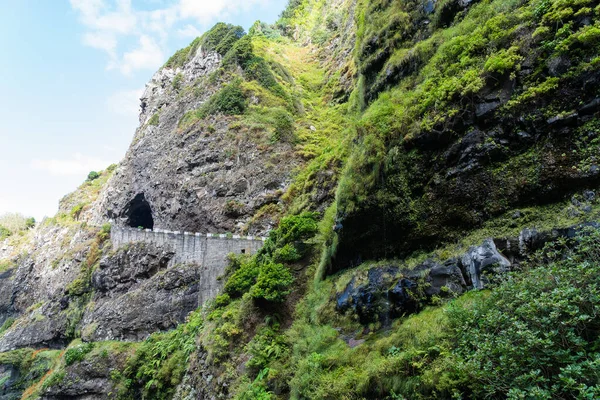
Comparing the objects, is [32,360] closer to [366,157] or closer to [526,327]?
[366,157]

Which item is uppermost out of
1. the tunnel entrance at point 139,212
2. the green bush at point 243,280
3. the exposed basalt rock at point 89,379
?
the tunnel entrance at point 139,212

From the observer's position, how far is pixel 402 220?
8.10m

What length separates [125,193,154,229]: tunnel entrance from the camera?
32.0 m

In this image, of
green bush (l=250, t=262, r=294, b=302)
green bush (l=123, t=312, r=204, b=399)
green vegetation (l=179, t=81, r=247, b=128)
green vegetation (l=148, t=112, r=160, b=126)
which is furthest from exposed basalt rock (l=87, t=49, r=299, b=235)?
green bush (l=250, t=262, r=294, b=302)

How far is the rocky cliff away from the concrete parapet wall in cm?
17

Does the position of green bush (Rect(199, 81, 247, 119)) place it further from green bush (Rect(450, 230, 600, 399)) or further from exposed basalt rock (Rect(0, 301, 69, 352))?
green bush (Rect(450, 230, 600, 399))

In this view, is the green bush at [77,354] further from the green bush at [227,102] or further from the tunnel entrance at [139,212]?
the green bush at [227,102]

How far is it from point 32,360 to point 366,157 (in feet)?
101

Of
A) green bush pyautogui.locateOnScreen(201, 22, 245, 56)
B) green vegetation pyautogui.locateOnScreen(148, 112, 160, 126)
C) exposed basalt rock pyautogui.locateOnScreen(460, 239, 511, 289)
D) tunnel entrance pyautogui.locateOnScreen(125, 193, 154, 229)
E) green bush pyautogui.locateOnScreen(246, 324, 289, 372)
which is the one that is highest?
green bush pyautogui.locateOnScreen(201, 22, 245, 56)

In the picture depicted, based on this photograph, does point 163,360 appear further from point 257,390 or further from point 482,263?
point 482,263

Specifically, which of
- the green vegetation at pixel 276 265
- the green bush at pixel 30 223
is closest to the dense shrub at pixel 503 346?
the green vegetation at pixel 276 265

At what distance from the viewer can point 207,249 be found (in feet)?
61.7

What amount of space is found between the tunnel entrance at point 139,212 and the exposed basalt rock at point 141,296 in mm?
8618

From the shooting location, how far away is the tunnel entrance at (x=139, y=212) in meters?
32.0
